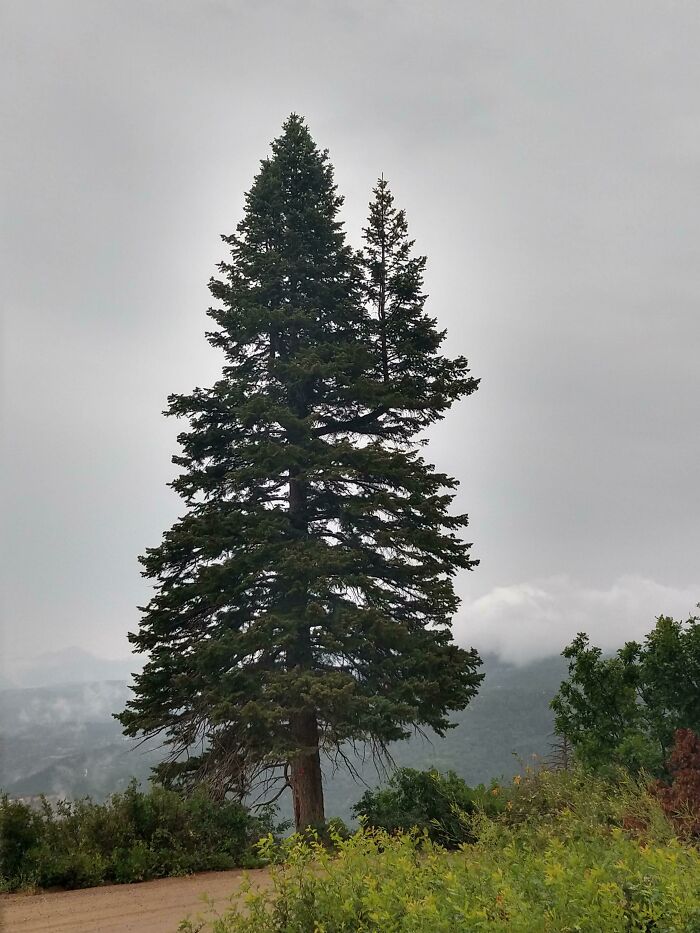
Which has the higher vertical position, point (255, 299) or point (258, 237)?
point (258, 237)

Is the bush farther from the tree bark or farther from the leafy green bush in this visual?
the tree bark

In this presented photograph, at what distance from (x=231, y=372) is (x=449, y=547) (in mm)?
6801

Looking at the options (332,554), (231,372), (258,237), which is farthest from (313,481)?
(258,237)

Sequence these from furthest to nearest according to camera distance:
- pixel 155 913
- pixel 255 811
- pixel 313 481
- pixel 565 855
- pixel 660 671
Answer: pixel 313 481, pixel 660 671, pixel 255 811, pixel 155 913, pixel 565 855

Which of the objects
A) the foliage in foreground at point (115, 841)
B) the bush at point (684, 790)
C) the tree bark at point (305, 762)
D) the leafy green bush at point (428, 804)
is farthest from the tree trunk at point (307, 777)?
the bush at point (684, 790)

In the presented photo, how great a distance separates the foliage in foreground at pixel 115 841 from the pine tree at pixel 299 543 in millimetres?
1766

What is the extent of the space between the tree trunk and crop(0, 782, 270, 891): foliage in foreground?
7.35 feet

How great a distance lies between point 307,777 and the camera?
44.8 ft

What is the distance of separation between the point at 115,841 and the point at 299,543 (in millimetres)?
6063

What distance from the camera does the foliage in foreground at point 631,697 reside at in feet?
46.4

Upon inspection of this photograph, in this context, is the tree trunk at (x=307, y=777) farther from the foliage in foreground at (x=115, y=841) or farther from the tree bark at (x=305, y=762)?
the foliage in foreground at (x=115, y=841)

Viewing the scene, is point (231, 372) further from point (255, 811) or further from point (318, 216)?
point (255, 811)

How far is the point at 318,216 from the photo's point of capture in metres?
17.4

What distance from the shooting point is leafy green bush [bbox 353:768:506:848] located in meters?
12.0
